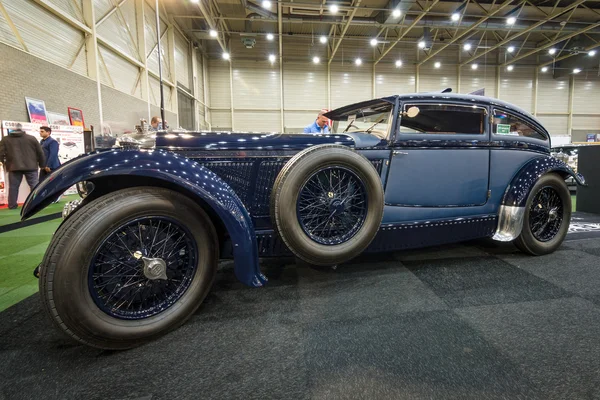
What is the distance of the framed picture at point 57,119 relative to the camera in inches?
249

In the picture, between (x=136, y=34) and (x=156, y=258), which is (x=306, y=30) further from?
(x=156, y=258)

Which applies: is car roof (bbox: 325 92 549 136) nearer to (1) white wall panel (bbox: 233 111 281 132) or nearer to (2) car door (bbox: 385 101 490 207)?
(2) car door (bbox: 385 101 490 207)

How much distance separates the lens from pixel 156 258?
151cm

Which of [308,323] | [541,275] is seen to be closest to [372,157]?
[308,323]

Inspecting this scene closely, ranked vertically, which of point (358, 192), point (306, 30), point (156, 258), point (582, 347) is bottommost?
point (582, 347)

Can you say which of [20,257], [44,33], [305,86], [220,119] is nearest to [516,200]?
[20,257]

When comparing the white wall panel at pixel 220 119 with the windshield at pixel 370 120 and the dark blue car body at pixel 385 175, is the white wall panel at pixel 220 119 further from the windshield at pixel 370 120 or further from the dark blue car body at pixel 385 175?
the dark blue car body at pixel 385 175

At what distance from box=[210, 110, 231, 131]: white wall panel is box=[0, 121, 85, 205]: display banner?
8773 millimetres

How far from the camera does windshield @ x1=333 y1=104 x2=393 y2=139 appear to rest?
229 cm

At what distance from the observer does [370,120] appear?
8.45 ft

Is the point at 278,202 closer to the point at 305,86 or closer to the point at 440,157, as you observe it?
the point at 440,157

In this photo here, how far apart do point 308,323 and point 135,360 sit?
2.92ft

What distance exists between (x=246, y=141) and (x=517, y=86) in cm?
2012

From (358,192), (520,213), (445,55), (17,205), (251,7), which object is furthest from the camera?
(445,55)
